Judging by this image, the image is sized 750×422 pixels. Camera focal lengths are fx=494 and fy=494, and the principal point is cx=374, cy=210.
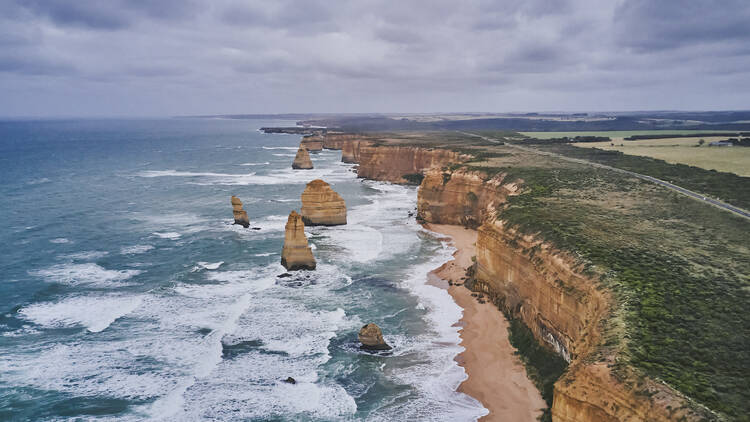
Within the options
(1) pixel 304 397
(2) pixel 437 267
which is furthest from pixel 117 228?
(1) pixel 304 397

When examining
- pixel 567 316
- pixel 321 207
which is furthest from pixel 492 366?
pixel 321 207

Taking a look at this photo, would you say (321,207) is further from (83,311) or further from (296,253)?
(83,311)

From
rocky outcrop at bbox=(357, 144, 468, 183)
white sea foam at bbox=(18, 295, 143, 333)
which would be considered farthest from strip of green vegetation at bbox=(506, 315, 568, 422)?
rocky outcrop at bbox=(357, 144, 468, 183)

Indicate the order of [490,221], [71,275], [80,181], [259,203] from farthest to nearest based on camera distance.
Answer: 1. [80,181]
2. [259,203]
3. [71,275]
4. [490,221]

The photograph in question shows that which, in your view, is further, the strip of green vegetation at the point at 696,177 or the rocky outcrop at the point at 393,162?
the rocky outcrop at the point at 393,162

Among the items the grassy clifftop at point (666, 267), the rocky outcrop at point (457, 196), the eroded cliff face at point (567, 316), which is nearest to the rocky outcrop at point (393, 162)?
the rocky outcrop at point (457, 196)

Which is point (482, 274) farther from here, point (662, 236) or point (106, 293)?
point (106, 293)

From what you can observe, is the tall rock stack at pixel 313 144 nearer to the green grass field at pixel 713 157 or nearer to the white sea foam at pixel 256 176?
the white sea foam at pixel 256 176
